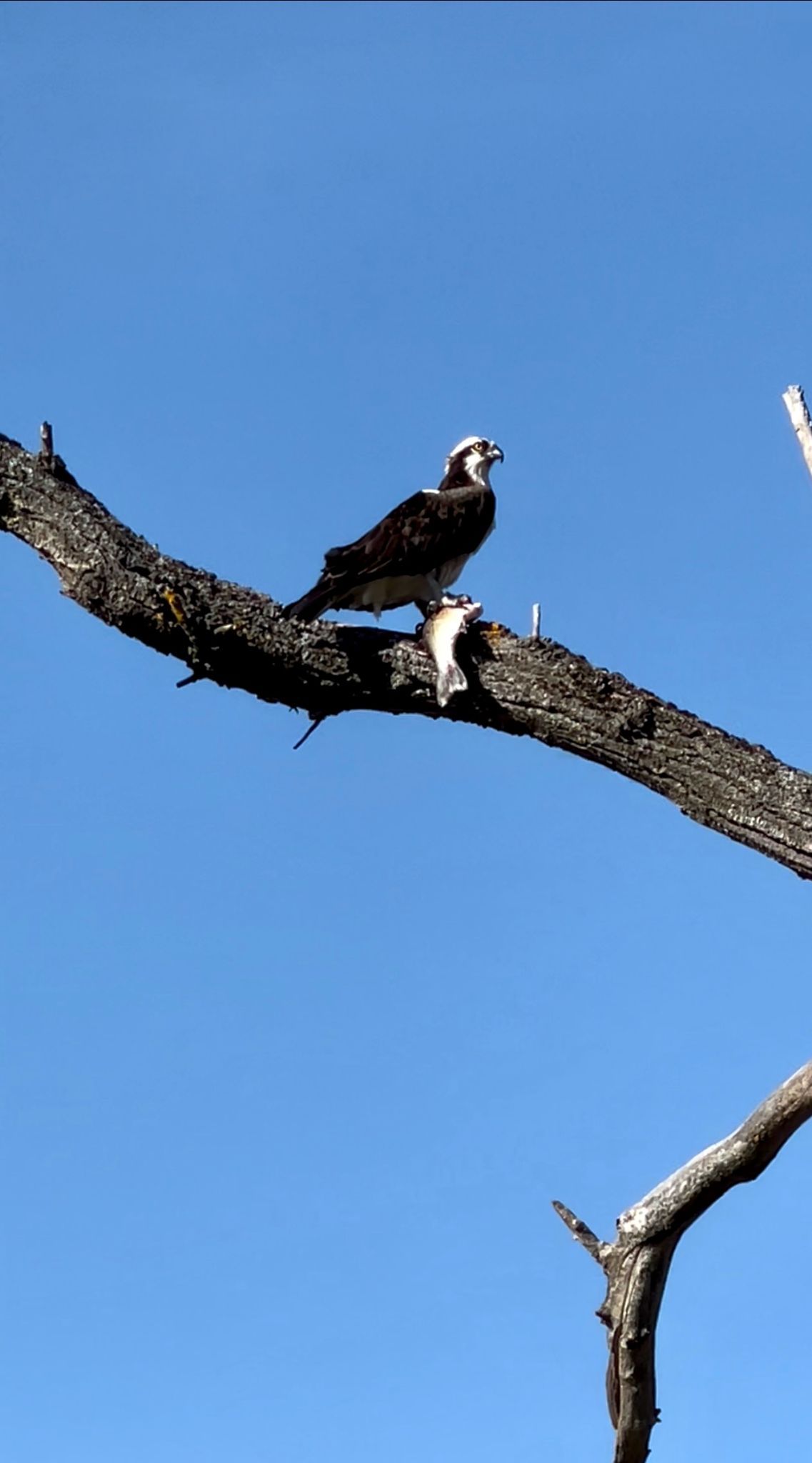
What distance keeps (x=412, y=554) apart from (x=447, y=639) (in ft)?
6.50

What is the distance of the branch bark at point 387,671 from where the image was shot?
18.7 ft

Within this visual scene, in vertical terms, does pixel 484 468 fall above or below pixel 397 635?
above

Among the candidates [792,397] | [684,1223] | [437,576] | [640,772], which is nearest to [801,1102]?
[684,1223]

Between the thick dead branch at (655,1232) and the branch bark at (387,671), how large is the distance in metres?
0.97

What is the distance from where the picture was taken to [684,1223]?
17.5ft

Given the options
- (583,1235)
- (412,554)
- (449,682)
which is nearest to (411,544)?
(412,554)

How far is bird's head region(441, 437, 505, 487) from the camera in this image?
383 inches

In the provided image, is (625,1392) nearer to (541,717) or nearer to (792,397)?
(541,717)

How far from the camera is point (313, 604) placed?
634 centimetres

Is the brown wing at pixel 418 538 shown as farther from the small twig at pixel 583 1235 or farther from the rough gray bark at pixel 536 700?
the small twig at pixel 583 1235

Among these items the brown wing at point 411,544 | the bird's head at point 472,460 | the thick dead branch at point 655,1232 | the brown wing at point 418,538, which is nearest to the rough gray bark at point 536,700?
the thick dead branch at point 655,1232

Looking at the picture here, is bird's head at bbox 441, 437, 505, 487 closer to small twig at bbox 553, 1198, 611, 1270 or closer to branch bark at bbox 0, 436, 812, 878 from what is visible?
branch bark at bbox 0, 436, 812, 878

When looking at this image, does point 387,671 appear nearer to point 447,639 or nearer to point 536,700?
point 447,639

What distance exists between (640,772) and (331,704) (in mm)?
1350
